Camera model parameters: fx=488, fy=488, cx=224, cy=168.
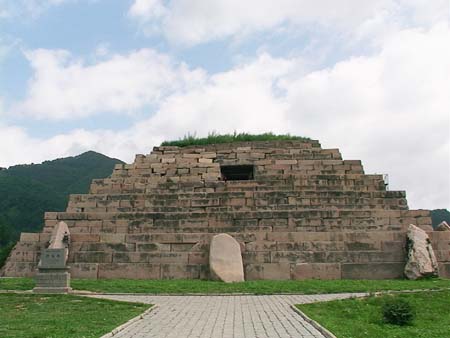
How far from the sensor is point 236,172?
2341 centimetres

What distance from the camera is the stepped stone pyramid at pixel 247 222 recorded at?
1600 cm

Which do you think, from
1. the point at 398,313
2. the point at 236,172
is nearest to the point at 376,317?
the point at 398,313

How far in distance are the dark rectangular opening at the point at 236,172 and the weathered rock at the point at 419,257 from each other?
8.59 metres

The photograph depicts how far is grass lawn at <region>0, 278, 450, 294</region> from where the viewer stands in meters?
13.3

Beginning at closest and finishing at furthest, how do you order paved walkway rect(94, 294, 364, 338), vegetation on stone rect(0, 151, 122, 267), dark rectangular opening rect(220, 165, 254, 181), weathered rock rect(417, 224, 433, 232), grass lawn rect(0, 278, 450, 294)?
1. paved walkway rect(94, 294, 364, 338)
2. grass lawn rect(0, 278, 450, 294)
3. weathered rock rect(417, 224, 433, 232)
4. dark rectangular opening rect(220, 165, 254, 181)
5. vegetation on stone rect(0, 151, 122, 267)

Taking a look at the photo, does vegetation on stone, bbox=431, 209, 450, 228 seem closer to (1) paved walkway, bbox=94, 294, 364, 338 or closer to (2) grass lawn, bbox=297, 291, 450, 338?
(2) grass lawn, bbox=297, 291, 450, 338

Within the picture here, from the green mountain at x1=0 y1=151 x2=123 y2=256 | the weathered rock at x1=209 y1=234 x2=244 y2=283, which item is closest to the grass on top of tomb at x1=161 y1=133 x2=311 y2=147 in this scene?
the weathered rock at x1=209 y1=234 x2=244 y2=283

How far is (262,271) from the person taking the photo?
1578cm

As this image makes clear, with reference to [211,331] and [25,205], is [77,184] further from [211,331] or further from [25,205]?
[211,331]

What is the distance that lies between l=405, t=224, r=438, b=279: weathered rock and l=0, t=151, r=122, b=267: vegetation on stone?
15.7 meters

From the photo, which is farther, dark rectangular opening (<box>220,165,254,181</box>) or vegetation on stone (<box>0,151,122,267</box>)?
vegetation on stone (<box>0,151,122,267</box>)

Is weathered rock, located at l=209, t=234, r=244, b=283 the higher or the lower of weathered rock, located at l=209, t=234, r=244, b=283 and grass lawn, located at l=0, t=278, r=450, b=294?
the higher

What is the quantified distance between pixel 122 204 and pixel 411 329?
1323 centimetres

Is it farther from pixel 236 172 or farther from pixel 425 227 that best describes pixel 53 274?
pixel 425 227
